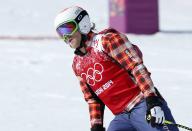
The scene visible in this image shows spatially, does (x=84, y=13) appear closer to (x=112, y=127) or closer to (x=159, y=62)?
(x=112, y=127)

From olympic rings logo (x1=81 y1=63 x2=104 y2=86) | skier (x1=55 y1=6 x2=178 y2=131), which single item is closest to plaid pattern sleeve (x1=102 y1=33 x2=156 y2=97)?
skier (x1=55 y1=6 x2=178 y2=131)

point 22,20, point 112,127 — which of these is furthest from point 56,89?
point 22,20

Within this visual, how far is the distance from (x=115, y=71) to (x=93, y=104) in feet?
1.50

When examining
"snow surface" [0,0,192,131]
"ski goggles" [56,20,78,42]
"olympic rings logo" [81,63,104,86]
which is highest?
"ski goggles" [56,20,78,42]

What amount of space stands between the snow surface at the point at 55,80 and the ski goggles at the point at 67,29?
3369 millimetres

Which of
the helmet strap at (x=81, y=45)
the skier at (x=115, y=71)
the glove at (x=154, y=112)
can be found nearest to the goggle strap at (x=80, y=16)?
the skier at (x=115, y=71)

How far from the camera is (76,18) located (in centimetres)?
396

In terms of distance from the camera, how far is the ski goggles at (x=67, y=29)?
3943mm

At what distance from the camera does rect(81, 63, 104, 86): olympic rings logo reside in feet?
13.1

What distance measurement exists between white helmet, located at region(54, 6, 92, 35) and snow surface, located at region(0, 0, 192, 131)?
11.0 ft

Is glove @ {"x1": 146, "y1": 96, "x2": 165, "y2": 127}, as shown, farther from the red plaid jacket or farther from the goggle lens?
the goggle lens

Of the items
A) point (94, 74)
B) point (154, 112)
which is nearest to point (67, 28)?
point (94, 74)

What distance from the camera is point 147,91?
384cm

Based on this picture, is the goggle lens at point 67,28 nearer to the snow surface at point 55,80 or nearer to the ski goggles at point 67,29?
the ski goggles at point 67,29
